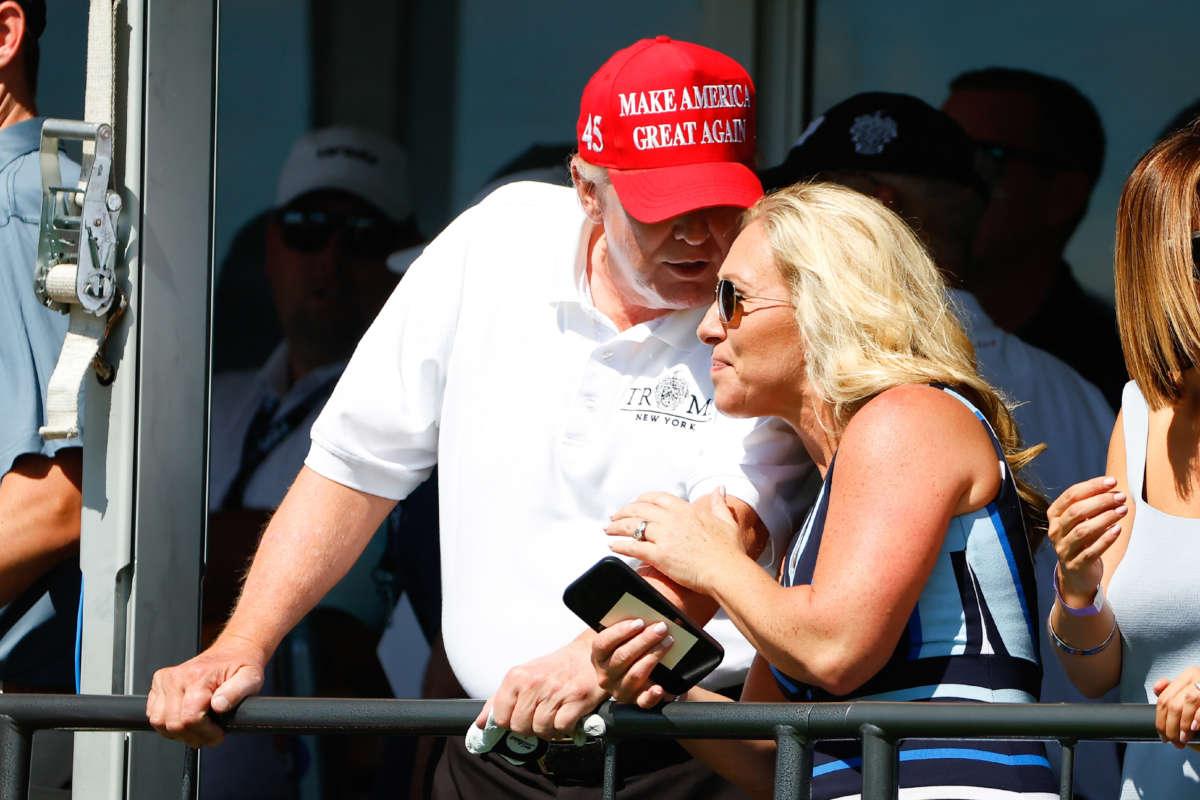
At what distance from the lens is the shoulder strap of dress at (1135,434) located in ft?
6.88

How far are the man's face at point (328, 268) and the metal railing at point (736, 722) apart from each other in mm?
2260

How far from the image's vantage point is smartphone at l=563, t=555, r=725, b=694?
1762 mm

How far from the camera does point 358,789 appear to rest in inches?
163

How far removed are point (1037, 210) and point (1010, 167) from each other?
131 mm

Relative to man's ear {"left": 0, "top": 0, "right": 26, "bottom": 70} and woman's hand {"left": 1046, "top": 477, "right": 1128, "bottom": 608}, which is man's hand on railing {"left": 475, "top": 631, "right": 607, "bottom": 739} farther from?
man's ear {"left": 0, "top": 0, "right": 26, "bottom": 70}

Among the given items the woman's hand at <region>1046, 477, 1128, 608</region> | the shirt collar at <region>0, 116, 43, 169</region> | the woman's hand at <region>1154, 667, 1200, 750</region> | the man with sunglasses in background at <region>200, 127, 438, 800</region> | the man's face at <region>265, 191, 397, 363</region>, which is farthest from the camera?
the man's face at <region>265, 191, 397, 363</region>

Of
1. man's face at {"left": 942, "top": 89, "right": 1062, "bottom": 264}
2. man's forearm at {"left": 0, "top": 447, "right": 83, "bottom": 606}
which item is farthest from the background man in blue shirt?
man's face at {"left": 942, "top": 89, "right": 1062, "bottom": 264}

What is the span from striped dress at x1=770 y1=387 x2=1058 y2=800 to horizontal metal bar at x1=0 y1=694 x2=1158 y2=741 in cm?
16

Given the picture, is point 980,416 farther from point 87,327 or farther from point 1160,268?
point 87,327

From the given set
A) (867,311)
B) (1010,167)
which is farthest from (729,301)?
(1010,167)

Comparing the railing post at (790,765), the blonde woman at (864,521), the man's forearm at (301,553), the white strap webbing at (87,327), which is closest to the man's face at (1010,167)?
the blonde woman at (864,521)

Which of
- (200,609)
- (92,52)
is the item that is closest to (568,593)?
(200,609)

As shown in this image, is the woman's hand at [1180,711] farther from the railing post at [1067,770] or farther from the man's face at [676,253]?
the man's face at [676,253]

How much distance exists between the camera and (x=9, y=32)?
303 cm
